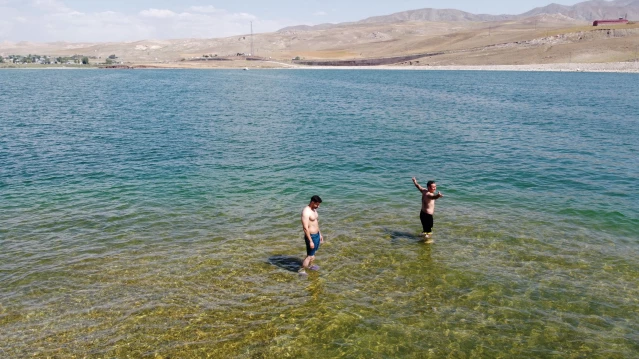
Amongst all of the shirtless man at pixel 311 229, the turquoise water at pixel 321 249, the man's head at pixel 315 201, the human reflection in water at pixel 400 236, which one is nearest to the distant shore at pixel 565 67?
the turquoise water at pixel 321 249

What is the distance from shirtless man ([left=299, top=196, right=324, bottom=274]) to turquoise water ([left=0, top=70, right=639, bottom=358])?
0.72 metres

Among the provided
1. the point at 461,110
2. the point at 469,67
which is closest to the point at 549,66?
the point at 469,67

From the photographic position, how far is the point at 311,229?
52.1 feet

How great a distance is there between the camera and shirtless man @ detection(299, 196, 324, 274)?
1523 cm

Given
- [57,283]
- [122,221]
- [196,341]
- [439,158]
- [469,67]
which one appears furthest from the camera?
[469,67]

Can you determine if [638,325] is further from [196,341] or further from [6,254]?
[6,254]

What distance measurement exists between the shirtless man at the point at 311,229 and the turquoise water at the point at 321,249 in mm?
723

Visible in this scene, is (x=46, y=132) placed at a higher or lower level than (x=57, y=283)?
higher

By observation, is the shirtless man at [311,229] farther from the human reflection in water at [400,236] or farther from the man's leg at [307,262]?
the human reflection in water at [400,236]

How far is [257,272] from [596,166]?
29495 millimetres

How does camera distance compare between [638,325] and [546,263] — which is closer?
[638,325]

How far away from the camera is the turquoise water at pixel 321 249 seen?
12.7 m

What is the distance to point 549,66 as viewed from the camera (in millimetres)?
167875

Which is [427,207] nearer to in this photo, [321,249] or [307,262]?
[321,249]
